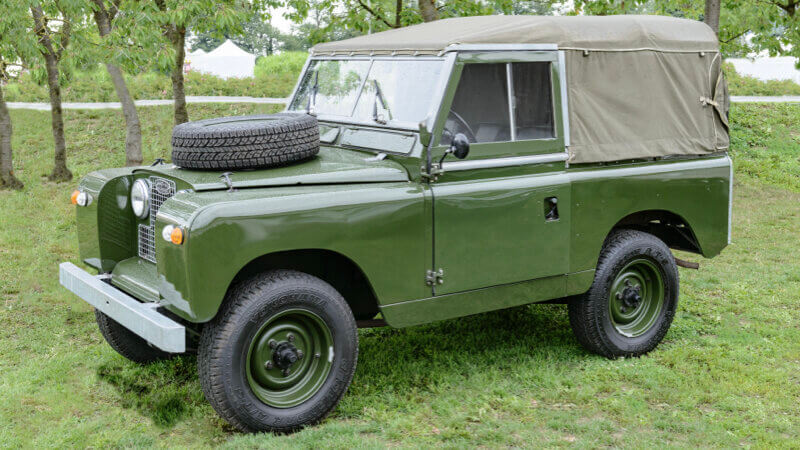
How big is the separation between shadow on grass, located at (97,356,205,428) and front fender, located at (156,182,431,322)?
0.92 m

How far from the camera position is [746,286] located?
25.7 feet

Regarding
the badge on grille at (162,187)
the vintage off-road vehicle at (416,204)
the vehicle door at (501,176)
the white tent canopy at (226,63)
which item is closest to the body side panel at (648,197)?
the vintage off-road vehicle at (416,204)

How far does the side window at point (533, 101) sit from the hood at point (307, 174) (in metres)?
0.92

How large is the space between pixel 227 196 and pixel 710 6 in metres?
9.05

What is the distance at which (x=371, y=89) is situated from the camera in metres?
5.53

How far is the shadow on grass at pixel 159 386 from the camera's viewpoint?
500 cm

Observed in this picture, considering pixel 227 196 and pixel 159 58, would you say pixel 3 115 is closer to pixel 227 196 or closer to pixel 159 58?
pixel 159 58

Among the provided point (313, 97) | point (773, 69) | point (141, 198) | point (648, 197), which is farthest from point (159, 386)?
point (773, 69)

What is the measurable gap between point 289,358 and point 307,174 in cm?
106

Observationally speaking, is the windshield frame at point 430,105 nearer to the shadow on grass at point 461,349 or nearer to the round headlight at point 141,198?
the round headlight at point 141,198

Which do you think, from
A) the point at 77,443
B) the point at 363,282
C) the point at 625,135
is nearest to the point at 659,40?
the point at 625,135

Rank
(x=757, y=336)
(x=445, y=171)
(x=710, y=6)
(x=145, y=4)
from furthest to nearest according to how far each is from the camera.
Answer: (x=710, y=6), (x=145, y=4), (x=757, y=336), (x=445, y=171)

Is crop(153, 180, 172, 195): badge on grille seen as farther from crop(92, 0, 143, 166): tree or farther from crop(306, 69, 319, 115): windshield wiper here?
crop(92, 0, 143, 166): tree

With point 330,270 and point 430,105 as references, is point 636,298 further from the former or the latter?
point 330,270
